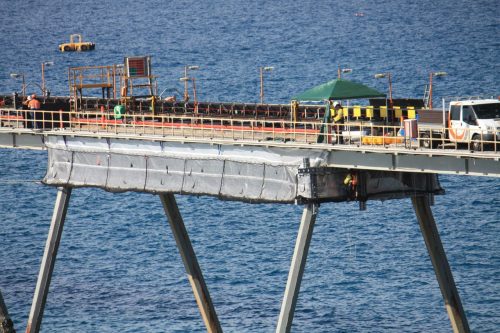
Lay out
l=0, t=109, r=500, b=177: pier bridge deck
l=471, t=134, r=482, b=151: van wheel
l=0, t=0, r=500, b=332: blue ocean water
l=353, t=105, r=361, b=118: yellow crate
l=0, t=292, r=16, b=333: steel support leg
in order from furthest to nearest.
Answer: l=0, t=0, r=500, b=332: blue ocean water < l=0, t=292, r=16, b=333: steel support leg < l=353, t=105, r=361, b=118: yellow crate < l=471, t=134, r=482, b=151: van wheel < l=0, t=109, r=500, b=177: pier bridge deck

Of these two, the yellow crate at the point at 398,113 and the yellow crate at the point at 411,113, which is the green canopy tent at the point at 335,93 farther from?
the yellow crate at the point at 398,113

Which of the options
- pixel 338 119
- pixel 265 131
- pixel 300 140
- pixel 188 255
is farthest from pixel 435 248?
pixel 188 255

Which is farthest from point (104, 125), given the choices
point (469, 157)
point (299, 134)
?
point (469, 157)

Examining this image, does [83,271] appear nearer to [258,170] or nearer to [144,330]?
[144,330]

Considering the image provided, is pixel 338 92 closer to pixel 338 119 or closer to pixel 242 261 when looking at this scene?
pixel 338 119

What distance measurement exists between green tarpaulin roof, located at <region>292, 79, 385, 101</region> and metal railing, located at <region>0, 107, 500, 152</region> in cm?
105

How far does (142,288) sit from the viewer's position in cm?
8550

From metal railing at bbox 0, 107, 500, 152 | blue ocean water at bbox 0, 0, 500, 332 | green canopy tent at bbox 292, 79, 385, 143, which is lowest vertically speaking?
blue ocean water at bbox 0, 0, 500, 332

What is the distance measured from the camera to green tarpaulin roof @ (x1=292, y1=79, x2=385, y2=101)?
60281 millimetres

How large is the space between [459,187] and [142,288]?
116 ft

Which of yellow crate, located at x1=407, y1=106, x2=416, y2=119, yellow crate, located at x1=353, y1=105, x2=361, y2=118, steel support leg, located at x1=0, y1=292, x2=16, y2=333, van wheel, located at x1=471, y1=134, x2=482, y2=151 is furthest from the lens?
steel support leg, located at x1=0, y1=292, x2=16, y2=333

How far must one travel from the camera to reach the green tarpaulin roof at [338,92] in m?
60.3

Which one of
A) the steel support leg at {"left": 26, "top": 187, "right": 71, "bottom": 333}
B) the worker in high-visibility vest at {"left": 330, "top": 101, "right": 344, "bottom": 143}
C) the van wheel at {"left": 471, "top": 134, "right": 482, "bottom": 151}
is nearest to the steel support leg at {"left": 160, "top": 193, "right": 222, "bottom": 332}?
the steel support leg at {"left": 26, "top": 187, "right": 71, "bottom": 333}

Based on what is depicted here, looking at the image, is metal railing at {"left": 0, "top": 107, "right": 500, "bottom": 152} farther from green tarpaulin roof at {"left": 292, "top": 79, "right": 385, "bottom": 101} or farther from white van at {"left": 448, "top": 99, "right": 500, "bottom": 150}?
green tarpaulin roof at {"left": 292, "top": 79, "right": 385, "bottom": 101}
